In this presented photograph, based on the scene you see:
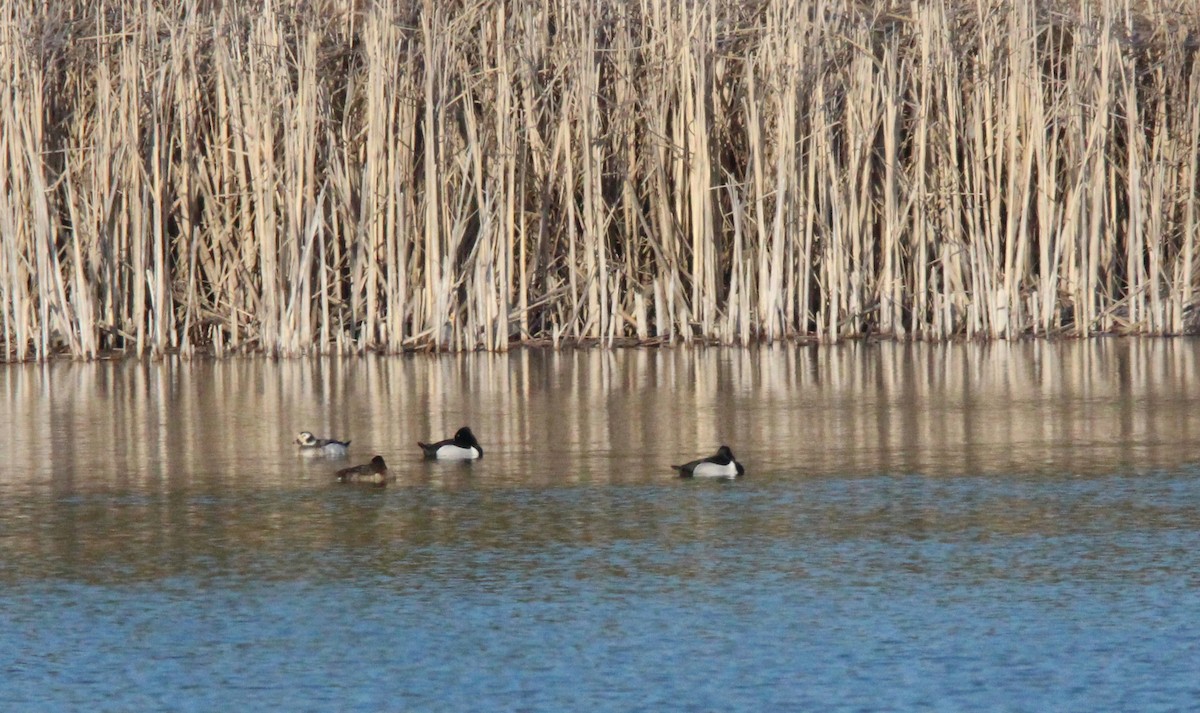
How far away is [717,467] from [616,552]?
2.27 metres

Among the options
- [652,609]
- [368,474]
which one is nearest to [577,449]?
[368,474]

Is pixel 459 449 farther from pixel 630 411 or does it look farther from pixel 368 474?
pixel 630 411

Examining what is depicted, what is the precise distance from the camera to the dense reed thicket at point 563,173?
65.2 ft

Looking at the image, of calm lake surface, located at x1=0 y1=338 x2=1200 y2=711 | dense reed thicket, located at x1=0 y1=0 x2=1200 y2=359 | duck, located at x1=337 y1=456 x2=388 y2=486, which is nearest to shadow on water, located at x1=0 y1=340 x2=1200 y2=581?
calm lake surface, located at x1=0 y1=338 x2=1200 y2=711

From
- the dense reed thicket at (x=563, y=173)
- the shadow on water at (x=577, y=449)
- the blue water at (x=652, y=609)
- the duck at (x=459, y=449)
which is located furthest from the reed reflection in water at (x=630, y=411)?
the blue water at (x=652, y=609)

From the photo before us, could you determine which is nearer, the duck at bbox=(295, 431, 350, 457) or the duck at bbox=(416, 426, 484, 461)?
the duck at bbox=(416, 426, 484, 461)

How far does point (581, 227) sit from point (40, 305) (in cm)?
606

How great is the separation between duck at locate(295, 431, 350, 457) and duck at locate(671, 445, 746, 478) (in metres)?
2.58

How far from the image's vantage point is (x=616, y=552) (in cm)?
909

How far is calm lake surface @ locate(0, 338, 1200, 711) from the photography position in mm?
6777

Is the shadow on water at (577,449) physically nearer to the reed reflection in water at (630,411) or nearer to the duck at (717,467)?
the reed reflection in water at (630,411)

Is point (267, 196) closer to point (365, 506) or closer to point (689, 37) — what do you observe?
point (689, 37)

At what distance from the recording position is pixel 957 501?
34.1 ft

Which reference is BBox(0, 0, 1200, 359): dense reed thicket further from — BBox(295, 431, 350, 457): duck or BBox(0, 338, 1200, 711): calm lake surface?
BBox(295, 431, 350, 457): duck
